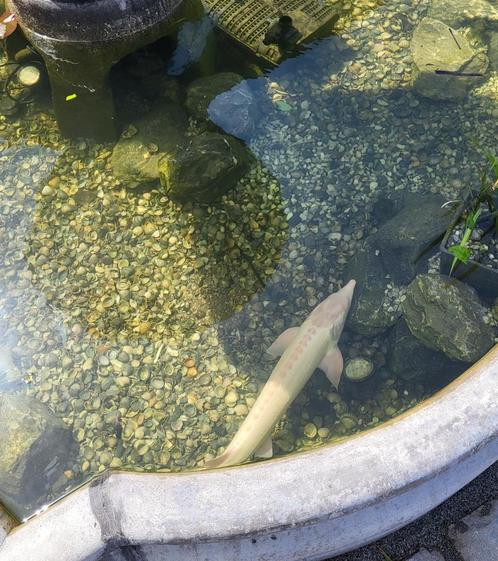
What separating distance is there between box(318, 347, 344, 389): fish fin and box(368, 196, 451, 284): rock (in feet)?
1.79

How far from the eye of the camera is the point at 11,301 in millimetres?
3367

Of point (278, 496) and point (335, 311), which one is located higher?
point (278, 496)

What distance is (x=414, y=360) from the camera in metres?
2.87

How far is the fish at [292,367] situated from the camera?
2643mm

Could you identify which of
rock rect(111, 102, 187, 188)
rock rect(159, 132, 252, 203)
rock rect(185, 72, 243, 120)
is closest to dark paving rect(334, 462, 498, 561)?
rock rect(159, 132, 252, 203)

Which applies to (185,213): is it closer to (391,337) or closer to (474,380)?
(391,337)

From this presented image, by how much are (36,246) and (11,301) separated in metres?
0.40

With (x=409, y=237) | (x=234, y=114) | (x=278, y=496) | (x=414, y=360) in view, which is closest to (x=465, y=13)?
(x=234, y=114)

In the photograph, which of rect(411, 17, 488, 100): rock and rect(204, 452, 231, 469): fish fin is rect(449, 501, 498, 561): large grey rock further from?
rect(411, 17, 488, 100): rock

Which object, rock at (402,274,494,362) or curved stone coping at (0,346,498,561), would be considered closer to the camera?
curved stone coping at (0,346,498,561)

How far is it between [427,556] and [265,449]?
85 centimetres

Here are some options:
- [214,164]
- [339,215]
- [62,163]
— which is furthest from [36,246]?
[339,215]

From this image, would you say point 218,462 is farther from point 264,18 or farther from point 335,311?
point 264,18

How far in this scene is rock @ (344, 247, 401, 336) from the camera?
9.93 feet
